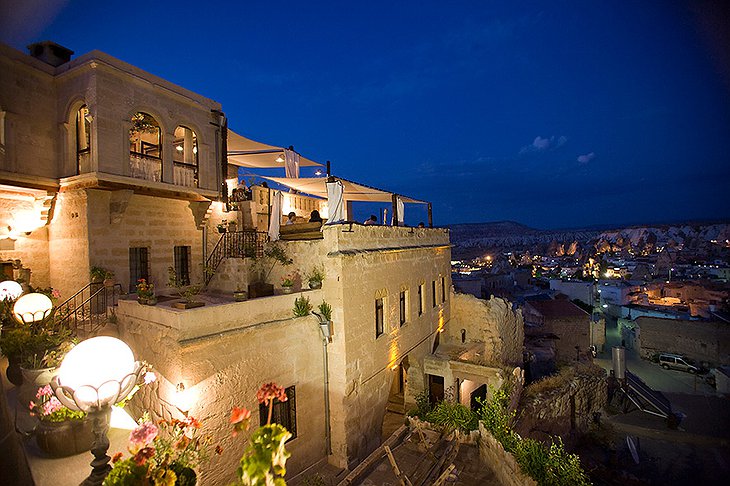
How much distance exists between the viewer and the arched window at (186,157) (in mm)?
12977

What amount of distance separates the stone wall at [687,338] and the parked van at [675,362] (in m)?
0.45

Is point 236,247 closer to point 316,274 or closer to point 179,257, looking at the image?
point 179,257

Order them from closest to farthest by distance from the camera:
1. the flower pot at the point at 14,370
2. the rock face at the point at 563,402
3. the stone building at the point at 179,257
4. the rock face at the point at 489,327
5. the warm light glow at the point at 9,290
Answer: the flower pot at the point at 14,370 → the stone building at the point at 179,257 → the warm light glow at the point at 9,290 → the rock face at the point at 563,402 → the rock face at the point at 489,327

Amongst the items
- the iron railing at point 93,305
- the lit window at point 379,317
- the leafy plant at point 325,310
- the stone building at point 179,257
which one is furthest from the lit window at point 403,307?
the iron railing at point 93,305

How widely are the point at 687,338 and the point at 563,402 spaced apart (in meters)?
16.8

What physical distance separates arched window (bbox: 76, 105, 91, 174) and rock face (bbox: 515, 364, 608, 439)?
1833cm

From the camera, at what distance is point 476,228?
554 ft

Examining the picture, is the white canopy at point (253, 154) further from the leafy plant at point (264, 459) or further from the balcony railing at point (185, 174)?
the leafy plant at point (264, 459)

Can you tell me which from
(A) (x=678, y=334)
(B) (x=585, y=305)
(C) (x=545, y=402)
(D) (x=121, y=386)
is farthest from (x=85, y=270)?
(B) (x=585, y=305)

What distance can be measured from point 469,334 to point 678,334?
1897 centimetres

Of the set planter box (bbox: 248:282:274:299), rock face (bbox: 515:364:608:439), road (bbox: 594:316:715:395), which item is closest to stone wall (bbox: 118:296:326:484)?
planter box (bbox: 248:282:274:299)

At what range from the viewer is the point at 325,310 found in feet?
35.3

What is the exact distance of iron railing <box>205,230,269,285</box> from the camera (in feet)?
42.9

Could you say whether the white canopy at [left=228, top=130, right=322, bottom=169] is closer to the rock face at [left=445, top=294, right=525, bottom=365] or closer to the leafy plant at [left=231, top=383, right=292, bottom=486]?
the rock face at [left=445, top=294, right=525, bottom=365]
